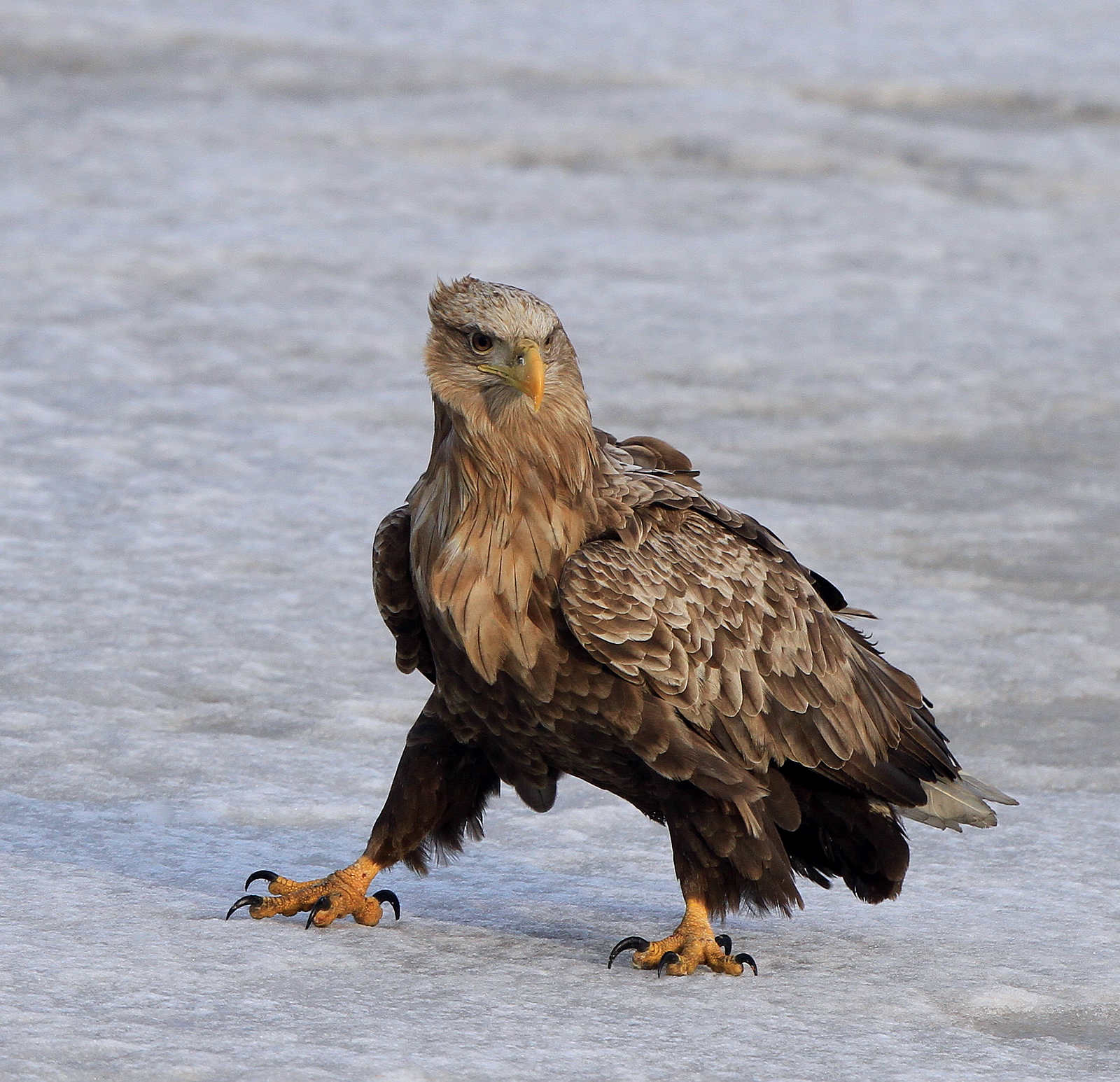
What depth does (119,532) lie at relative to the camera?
774cm

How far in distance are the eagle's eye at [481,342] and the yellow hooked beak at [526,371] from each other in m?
0.05

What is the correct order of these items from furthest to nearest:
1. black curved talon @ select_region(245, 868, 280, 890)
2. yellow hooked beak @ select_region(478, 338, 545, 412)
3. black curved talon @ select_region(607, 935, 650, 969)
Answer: black curved talon @ select_region(245, 868, 280, 890), black curved talon @ select_region(607, 935, 650, 969), yellow hooked beak @ select_region(478, 338, 545, 412)

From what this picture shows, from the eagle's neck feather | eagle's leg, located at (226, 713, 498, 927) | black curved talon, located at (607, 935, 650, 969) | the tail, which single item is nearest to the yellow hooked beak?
the eagle's neck feather

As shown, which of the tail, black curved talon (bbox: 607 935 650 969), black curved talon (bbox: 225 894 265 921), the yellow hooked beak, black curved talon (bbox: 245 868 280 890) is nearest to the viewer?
the yellow hooked beak

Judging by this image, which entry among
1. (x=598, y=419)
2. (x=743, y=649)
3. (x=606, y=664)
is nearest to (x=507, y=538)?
(x=606, y=664)

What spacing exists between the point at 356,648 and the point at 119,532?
4.76 feet

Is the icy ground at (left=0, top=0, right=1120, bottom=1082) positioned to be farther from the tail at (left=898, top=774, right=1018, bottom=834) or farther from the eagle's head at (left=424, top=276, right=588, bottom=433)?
the eagle's head at (left=424, top=276, right=588, bottom=433)

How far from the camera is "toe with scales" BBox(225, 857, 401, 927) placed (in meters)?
4.54

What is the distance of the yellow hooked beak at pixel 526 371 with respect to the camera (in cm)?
406

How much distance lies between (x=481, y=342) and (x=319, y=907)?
4.70ft

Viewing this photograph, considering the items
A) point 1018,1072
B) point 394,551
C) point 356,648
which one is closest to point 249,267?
point 356,648

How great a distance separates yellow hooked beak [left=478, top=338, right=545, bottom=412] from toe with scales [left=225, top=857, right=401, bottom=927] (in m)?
1.30

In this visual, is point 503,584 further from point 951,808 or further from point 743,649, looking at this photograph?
point 951,808

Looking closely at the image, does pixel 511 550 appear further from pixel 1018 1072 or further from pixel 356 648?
pixel 356 648
